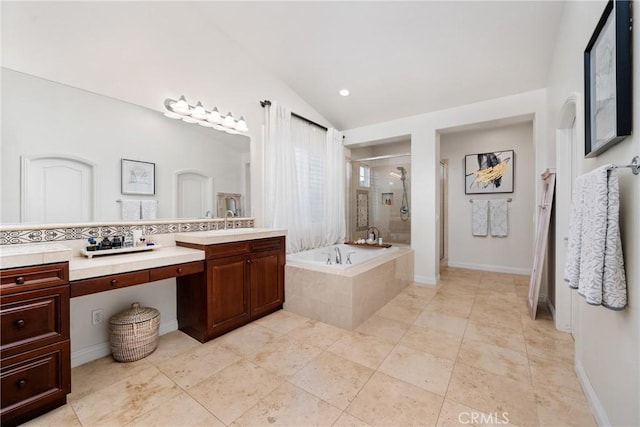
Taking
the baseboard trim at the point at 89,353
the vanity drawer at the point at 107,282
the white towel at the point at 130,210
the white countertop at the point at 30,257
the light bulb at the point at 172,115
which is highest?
the light bulb at the point at 172,115

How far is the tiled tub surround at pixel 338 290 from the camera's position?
2.55 m

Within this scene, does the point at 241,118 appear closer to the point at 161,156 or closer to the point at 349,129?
the point at 161,156

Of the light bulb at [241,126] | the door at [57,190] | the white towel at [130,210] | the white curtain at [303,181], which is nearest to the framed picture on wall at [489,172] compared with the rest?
the white curtain at [303,181]

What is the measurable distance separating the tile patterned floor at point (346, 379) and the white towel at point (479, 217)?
2264 mm

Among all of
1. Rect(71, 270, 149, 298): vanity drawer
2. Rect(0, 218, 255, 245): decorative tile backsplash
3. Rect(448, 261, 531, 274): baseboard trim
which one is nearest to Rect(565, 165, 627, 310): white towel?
Rect(71, 270, 149, 298): vanity drawer

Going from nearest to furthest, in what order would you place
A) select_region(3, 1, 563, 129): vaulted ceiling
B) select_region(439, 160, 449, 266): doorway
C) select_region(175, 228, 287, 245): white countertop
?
1. select_region(3, 1, 563, 129): vaulted ceiling
2. select_region(175, 228, 287, 245): white countertop
3. select_region(439, 160, 449, 266): doorway

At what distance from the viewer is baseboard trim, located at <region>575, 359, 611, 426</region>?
4.35 feet

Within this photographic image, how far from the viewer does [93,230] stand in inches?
79.7

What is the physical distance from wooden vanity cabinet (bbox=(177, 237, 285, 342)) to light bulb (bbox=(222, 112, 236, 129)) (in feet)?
4.33

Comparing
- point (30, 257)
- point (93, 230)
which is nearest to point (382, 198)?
point (93, 230)

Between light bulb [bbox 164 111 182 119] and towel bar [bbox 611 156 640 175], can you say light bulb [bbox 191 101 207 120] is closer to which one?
light bulb [bbox 164 111 182 119]

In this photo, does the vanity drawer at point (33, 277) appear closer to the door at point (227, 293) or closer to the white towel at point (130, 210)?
the white towel at point (130, 210)

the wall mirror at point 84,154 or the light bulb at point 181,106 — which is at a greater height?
the light bulb at point 181,106

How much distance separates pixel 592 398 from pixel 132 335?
301cm
